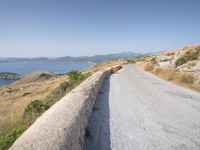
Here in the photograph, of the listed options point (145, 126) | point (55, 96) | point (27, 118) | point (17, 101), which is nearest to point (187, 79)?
point (55, 96)

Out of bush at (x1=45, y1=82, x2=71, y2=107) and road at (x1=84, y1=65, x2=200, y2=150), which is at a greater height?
road at (x1=84, y1=65, x2=200, y2=150)

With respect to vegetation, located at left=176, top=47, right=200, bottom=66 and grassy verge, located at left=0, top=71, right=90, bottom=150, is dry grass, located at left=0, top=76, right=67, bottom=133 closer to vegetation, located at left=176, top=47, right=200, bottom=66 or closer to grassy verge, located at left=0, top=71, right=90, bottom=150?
grassy verge, located at left=0, top=71, right=90, bottom=150

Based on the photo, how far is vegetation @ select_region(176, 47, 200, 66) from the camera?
21.1 m

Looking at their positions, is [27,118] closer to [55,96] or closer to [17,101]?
[55,96]

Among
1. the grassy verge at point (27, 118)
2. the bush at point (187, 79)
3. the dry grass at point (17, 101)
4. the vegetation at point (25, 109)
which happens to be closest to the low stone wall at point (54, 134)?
the grassy verge at point (27, 118)

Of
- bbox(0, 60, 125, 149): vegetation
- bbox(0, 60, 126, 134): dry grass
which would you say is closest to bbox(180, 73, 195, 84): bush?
bbox(0, 60, 125, 149): vegetation

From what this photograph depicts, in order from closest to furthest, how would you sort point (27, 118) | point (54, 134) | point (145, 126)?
point (54, 134), point (145, 126), point (27, 118)

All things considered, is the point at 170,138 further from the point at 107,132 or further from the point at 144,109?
the point at 144,109

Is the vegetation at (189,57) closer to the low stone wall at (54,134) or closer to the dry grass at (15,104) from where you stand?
the dry grass at (15,104)

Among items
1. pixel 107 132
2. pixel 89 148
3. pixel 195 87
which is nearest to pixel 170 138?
pixel 107 132

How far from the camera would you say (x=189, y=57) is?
846 inches

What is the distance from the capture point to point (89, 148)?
4.46 m

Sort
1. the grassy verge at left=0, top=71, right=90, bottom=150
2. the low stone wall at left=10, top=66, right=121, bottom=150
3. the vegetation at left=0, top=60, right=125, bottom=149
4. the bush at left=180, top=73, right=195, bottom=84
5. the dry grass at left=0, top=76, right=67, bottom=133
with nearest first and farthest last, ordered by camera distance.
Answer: the low stone wall at left=10, top=66, right=121, bottom=150
the grassy verge at left=0, top=71, right=90, bottom=150
the vegetation at left=0, top=60, right=125, bottom=149
the dry grass at left=0, top=76, right=67, bottom=133
the bush at left=180, top=73, right=195, bottom=84

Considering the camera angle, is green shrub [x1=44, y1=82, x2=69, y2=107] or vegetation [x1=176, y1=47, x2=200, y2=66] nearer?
green shrub [x1=44, y1=82, x2=69, y2=107]
